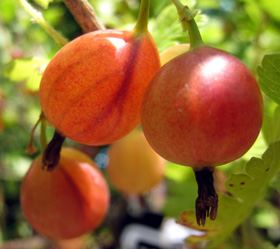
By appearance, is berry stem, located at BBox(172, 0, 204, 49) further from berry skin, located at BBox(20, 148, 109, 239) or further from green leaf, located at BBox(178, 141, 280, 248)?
berry skin, located at BBox(20, 148, 109, 239)

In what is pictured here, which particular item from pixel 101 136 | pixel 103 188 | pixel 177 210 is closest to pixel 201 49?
pixel 101 136

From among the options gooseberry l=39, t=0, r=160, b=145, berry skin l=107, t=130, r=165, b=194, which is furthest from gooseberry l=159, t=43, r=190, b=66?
berry skin l=107, t=130, r=165, b=194

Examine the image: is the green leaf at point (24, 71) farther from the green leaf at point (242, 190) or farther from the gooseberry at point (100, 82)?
the green leaf at point (242, 190)

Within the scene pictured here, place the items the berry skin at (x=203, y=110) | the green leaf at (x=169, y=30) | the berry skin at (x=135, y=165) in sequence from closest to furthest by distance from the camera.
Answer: the berry skin at (x=203, y=110), the green leaf at (x=169, y=30), the berry skin at (x=135, y=165)

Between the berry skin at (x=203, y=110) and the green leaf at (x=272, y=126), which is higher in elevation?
the berry skin at (x=203, y=110)

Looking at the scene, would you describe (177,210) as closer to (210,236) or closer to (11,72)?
(210,236)

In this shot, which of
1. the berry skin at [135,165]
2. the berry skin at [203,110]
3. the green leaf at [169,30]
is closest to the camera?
the berry skin at [203,110]

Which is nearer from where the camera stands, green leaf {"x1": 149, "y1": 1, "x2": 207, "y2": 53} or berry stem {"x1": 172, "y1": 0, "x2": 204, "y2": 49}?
berry stem {"x1": 172, "y1": 0, "x2": 204, "y2": 49}

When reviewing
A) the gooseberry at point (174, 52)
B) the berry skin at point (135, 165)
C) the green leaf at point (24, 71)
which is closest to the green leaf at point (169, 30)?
the gooseberry at point (174, 52)
